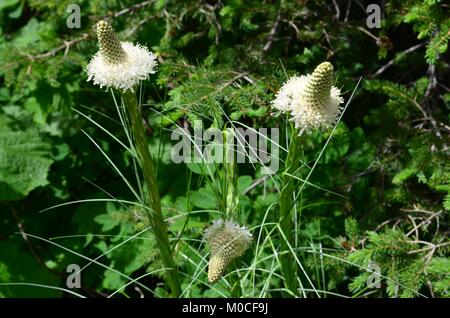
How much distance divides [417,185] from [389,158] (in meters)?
0.12

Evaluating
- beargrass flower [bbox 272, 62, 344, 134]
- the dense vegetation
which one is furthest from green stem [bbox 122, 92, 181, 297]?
beargrass flower [bbox 272, 62, 344, 134]

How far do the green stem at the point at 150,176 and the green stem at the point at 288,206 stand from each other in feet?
0.80

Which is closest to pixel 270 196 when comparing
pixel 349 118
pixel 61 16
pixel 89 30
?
pixel 349 118

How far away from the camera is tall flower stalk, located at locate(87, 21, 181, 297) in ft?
4.22

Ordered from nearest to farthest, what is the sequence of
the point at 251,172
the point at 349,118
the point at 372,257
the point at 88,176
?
the point at 372,257 < the point at 251,172 < the point at 349,118 < the point at 88,176

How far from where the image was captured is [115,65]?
4.27 feet

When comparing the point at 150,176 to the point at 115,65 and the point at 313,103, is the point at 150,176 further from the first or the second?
the point at 313,103

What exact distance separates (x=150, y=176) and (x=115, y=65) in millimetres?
237

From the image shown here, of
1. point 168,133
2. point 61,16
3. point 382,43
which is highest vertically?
point 61,16

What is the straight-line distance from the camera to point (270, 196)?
1969 millimetres

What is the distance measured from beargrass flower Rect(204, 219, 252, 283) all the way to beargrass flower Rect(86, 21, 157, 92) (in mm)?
363

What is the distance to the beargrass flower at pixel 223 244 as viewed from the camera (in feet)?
4.31

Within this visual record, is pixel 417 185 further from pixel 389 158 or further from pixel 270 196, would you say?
pixel 270 196

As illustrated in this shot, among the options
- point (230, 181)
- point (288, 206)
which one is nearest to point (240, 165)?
point (230, 181)
